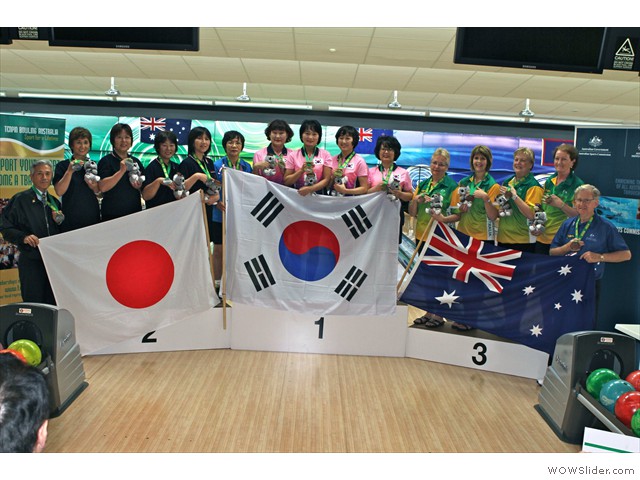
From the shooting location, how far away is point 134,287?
12.8 feet

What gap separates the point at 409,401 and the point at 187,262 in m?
2.04

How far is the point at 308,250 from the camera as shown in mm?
4172

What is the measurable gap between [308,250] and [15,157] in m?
3.21

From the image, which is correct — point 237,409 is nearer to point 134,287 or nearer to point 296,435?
point 296,435

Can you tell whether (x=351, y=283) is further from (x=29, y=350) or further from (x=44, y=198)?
(x=44, y=198)

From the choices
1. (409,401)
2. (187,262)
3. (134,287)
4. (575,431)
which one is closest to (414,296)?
(409,401)

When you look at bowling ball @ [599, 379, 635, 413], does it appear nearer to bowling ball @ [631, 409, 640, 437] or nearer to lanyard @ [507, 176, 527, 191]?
bowling ball @ [631, 409, 640, 437]

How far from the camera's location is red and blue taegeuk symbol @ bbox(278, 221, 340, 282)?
164 inches

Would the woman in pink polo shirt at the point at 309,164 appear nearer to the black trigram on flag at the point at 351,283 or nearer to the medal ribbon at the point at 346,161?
the medal ribbon at the point at 346,161

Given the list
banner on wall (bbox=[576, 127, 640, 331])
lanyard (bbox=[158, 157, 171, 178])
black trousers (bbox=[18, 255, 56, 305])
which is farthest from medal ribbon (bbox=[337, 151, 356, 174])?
black trousers (bbox=[18, 255, 56, 305])

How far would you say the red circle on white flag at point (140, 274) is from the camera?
3.86 metres

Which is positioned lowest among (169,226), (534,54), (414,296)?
(414,296)

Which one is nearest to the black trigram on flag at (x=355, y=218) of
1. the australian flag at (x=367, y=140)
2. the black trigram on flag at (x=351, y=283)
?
the black trigram on flag at (x=351, y=283)

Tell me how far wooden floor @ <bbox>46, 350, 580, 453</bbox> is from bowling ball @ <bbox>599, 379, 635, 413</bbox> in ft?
1.55
